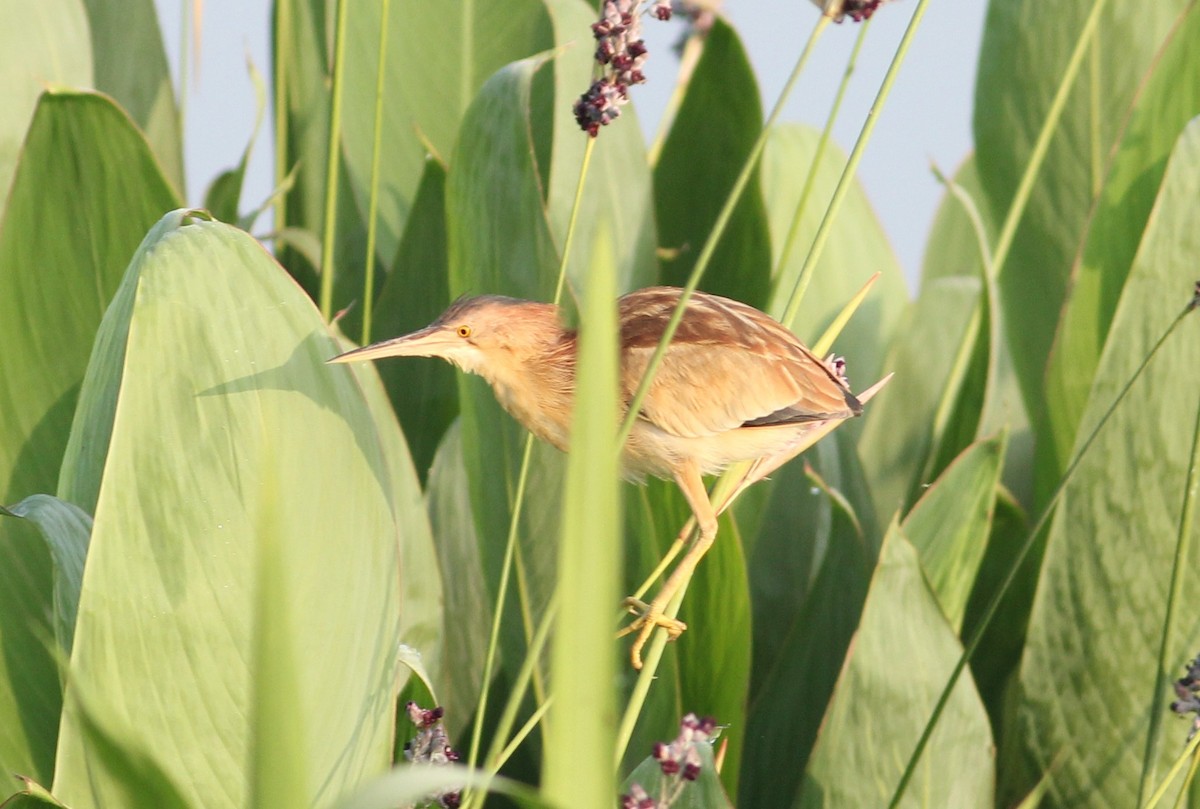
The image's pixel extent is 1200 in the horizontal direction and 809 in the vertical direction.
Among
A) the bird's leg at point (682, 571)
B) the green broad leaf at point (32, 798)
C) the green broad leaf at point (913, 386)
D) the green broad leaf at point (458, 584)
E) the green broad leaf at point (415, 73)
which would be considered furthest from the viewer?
the green broad leaf at point (913, 386)

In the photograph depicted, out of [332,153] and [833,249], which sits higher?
[332,153]

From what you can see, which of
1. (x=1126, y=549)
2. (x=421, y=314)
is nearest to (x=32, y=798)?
(x=421, y=314)

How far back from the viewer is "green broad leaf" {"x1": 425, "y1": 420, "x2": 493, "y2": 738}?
4.20 ft

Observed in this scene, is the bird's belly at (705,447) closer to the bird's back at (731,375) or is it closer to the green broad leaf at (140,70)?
the bird's back at (731,375)

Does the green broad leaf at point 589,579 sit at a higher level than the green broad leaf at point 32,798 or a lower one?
higher

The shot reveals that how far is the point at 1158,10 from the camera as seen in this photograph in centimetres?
167

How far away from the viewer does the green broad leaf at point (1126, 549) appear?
3.78 feet

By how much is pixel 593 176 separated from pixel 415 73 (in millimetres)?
282

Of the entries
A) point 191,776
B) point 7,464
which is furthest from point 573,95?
point 191,776

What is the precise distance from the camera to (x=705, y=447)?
1121 millimetres

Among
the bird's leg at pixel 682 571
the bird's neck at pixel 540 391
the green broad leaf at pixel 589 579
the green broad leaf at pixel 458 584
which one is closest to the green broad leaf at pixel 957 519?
the bird's leg at pixel 682 571

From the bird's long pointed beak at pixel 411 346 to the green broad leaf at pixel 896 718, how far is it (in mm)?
384

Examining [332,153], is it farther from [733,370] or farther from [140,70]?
[140,70]

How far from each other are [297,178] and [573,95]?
0.46 metres
